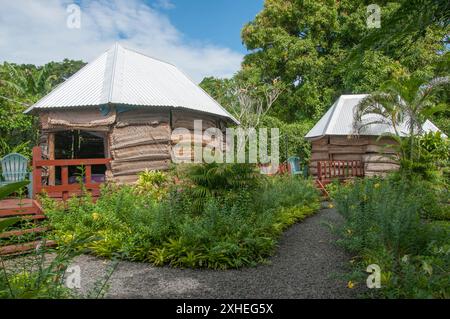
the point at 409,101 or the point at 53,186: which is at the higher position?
the point at 409,101

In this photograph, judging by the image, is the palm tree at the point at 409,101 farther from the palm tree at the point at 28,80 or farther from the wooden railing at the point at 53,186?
the palm tree at the point at 28,80

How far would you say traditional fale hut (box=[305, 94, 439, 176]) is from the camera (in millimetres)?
13656

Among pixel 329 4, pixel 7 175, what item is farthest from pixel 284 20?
pixel 7 175

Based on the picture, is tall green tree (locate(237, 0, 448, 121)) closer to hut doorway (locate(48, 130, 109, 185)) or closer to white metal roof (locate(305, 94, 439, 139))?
white metal roof (locate(305, 94, 439, 139))

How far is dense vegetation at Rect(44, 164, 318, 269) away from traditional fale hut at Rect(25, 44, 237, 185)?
226 centimetres

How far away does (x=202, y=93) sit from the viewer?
13469 mm

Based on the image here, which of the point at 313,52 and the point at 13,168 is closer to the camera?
the point at 13,168

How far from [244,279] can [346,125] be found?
1151 cm

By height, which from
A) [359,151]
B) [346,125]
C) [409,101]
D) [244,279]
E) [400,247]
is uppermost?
[409,101]

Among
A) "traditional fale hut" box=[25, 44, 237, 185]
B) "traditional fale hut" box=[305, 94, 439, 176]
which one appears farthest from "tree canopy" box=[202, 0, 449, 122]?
"traditional fale hut" box=[25, 44, 237, 185]

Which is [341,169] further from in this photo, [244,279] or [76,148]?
[244,279]

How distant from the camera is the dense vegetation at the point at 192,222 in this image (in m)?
5.18

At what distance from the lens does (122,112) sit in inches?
387

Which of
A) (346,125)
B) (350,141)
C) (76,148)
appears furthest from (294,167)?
(76,148)
